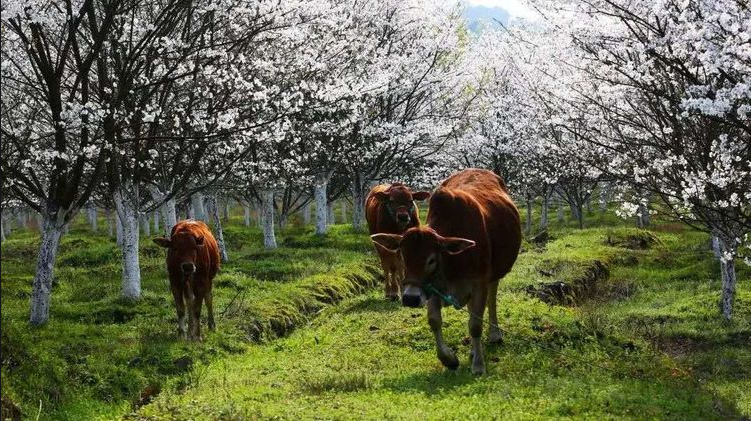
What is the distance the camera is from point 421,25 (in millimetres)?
34312

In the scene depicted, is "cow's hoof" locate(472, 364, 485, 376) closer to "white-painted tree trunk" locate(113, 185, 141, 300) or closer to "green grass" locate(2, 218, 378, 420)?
"green grass" locate(2, 218, 378, 420)

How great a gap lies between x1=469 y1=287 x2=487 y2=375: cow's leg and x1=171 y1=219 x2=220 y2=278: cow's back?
553 centimetres

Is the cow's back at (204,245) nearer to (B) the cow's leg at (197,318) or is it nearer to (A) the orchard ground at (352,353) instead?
(B) the cow's leg at (197,318)

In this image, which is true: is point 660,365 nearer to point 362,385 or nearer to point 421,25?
point 362,385

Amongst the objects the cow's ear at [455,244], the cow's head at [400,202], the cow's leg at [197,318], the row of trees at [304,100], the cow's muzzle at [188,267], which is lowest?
the cow's leg at [197,318]

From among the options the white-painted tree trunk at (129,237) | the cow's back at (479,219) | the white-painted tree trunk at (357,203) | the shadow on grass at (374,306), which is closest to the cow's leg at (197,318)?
the white-painted tree trunk at (129,237)

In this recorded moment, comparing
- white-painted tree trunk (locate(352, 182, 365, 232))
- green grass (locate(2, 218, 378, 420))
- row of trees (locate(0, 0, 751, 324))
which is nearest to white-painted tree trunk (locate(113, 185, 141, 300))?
row of trees (locate(0, 0, 751, 324))

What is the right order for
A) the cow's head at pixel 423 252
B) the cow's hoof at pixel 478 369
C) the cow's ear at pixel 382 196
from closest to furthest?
the cow's head at pixel 423 252 < the cow's hoof at pixel 478 369 < the cow's ear at pixel 382 196

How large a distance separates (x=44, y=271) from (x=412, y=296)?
24.2ft

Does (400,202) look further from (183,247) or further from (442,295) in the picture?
(442,295)

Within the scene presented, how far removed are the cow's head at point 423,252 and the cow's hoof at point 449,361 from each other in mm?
1135

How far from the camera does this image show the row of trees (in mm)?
11539

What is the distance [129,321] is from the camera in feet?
47.2

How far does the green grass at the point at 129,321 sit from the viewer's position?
9859 millimetres
